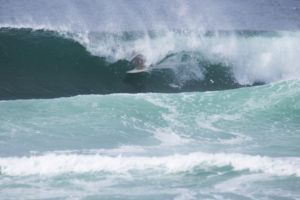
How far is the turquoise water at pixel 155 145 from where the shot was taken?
6977 mm

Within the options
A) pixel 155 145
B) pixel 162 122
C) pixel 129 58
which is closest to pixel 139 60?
pixel 129 58

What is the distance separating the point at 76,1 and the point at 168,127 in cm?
1232

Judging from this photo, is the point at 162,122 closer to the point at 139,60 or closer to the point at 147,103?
the point at 147,103

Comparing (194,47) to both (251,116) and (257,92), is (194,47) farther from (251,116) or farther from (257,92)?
(251,116)

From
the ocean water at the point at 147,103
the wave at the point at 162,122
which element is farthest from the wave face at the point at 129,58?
the wave at the point at 162,122

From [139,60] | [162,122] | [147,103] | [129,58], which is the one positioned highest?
[129,58]

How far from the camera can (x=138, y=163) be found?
26.1ft

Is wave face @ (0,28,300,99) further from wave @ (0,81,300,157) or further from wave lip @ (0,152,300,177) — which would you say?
wave lip @ (0,152,300,177)

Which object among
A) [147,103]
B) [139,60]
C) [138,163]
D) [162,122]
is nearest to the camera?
[138,163]

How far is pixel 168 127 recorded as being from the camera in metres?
10.5

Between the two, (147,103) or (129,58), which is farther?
(129,58)

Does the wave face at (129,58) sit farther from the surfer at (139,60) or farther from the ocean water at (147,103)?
the surfer at (139,60)

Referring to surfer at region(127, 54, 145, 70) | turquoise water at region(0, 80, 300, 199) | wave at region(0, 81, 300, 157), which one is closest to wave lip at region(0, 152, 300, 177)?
turquoise water at region(0, 80, 300, 199)

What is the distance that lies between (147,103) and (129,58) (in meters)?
2.86
